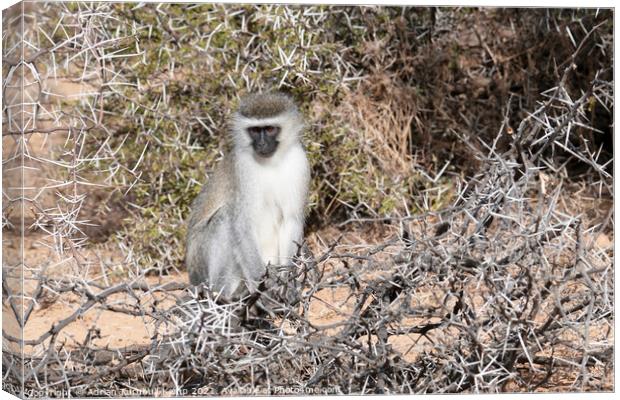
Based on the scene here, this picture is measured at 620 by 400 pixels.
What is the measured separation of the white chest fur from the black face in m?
0.07

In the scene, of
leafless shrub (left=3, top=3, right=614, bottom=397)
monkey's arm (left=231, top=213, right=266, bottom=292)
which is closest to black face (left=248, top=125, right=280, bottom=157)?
monkey's arm (left=231, top=213, right=266, bottom=292)

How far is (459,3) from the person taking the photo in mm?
5250

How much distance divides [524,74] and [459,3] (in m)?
3.10

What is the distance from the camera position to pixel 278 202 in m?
5.87

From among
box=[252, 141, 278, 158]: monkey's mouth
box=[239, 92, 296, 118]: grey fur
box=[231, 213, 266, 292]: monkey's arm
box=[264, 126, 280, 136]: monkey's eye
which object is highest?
box=[239, 92, 296, 118]: grey fur

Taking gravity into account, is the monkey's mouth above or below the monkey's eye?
below

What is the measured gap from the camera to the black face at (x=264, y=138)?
580 centimetres

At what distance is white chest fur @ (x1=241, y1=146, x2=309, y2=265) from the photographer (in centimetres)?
581

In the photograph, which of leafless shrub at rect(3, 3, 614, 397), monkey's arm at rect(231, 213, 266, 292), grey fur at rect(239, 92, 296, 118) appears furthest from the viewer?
grey fur at rect(239, 92, 296, 118)

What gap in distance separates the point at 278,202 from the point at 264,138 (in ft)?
1.18

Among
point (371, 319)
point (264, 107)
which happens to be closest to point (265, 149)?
point (264, 107)

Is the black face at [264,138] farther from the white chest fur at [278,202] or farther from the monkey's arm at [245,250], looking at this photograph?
the monkey's arm at [245,250]

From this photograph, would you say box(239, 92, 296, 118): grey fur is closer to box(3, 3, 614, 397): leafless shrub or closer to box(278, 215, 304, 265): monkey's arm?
box(278, 215, 304, 265): monkey's arm

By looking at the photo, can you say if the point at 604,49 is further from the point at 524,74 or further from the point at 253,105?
the point at 253,105
